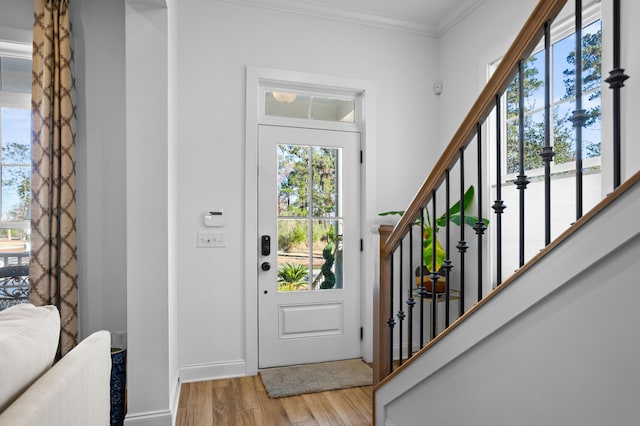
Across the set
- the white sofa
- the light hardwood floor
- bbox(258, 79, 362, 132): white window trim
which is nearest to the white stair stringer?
the light hardwood floor

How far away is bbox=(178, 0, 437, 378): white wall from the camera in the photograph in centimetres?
296

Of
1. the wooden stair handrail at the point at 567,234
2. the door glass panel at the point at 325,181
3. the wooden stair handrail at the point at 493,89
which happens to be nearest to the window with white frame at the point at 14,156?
the door glass panel at the point at 325,181

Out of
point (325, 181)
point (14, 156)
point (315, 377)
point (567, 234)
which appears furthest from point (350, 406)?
point (14, 156)

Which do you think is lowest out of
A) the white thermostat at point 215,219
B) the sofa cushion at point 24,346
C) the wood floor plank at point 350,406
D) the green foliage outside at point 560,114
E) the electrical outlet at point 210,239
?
the wood floor plank at point 350,406

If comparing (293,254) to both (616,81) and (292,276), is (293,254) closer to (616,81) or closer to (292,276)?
(292,276)

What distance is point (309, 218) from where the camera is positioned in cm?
334

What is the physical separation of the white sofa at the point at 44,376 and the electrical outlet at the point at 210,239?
1592mm

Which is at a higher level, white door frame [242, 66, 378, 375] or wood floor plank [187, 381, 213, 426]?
white door frame [242, 66, 378, 375]

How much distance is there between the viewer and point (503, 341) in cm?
133

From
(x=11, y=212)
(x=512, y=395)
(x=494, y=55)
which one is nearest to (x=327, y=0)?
(x=494, y=55)

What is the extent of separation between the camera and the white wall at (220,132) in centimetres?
296

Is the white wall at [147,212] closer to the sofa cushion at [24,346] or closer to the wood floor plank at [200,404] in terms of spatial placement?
the wood floor plank at [200,404]

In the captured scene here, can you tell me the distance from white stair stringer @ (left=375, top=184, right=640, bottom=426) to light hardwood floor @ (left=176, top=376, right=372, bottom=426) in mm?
1032

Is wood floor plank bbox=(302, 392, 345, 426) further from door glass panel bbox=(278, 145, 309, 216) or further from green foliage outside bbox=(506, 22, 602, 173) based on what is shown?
green foliage outside bbox=(506, 22, 602, 173)
